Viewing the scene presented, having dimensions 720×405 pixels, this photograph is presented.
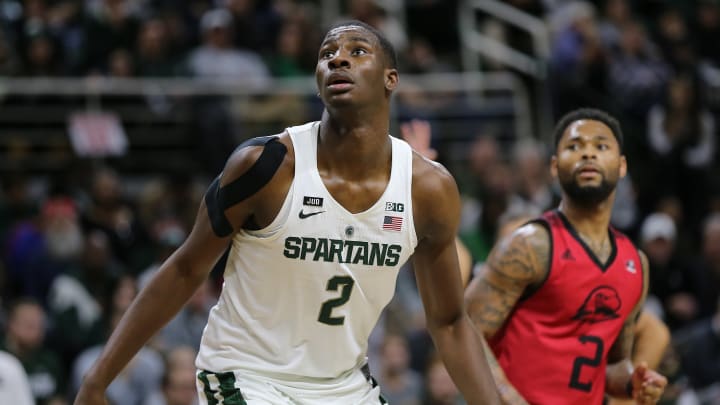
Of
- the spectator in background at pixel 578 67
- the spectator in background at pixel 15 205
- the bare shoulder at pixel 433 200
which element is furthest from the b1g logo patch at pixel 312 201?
the spectator in background at pixel 578 67

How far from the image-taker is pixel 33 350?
8.95 meters

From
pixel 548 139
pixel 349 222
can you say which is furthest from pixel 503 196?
pixel 349 222

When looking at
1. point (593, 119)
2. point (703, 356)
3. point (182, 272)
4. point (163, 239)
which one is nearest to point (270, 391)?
point (182, 272)

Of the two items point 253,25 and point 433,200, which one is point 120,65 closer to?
point 253,25

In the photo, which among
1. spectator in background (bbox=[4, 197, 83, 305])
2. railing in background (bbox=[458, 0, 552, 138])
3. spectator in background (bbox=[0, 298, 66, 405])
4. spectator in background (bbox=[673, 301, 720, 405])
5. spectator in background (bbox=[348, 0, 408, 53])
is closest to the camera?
spectator in background (bbox=[0, 298, 66, 405])

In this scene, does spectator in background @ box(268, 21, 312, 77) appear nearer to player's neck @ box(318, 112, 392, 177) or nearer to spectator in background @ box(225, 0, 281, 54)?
spectator in background @ box(225, 0, 281, 54)

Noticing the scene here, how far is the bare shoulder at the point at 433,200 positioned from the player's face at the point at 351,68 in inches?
13.7

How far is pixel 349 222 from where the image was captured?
14.1 ft

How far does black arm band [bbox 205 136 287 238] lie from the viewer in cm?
418

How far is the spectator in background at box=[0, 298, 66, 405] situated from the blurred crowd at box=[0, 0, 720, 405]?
0.6 inches

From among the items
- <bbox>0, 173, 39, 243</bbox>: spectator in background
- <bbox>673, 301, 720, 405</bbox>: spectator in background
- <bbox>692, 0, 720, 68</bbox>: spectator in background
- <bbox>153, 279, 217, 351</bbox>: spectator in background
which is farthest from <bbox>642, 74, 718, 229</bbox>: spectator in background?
<bbox>0, 173, 39, 243</bbox>: spectator in background

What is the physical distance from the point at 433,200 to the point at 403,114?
7.86 m

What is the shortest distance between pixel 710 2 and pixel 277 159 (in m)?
11.9

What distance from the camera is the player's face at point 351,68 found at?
13.9ft
